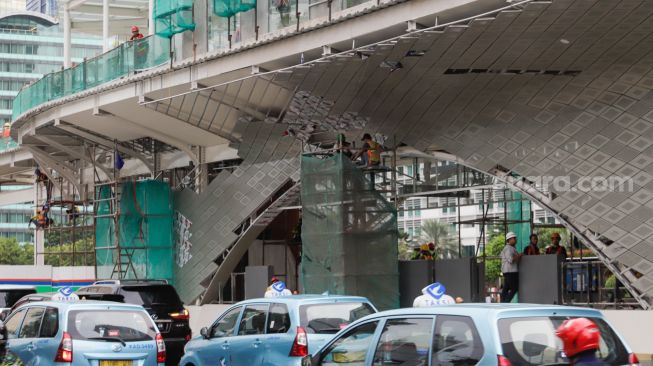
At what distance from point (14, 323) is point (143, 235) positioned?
61.4 ft

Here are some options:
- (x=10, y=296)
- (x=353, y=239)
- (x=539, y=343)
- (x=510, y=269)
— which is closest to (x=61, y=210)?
(x=10, y=296)

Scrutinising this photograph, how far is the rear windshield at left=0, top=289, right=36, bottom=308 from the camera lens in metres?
24.3

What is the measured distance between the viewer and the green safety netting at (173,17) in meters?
27.8

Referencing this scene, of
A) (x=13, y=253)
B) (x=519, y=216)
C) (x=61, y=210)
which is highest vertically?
(x=61, y=210)

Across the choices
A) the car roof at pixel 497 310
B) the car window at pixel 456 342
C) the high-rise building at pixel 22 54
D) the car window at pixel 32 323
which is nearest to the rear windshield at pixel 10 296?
the car window at pixel 32 323

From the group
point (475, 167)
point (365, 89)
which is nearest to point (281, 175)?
point (365, 89)

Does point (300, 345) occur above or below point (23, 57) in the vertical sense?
below

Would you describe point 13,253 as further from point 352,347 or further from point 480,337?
point 480,337

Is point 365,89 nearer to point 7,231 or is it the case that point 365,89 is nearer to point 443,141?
point 443,141

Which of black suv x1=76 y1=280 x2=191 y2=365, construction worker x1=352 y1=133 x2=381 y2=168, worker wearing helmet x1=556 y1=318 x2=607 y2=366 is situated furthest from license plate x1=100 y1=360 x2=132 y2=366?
construction worker x1=352 y1=133 x2=381 y2=168

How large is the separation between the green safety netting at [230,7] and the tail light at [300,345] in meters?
13.2

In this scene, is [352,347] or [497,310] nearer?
[497,310]

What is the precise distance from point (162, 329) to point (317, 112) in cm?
821

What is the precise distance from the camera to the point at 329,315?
45.9 feet
